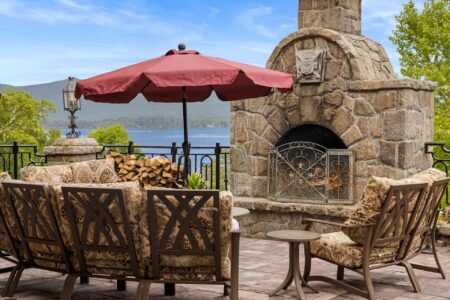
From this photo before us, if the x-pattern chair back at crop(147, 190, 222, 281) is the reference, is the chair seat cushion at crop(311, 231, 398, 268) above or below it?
below

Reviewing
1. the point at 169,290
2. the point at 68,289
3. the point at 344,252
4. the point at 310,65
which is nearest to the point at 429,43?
the point at 310,65

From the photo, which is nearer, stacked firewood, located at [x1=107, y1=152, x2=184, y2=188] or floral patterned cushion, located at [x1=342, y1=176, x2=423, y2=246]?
floral patterned cushion, located at [x1=342, y1=176, x2=423, y2=246]

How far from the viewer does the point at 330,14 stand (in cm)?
837

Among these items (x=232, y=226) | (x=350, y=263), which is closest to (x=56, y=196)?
(x=232, y=226)

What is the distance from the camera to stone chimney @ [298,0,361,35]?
8.32 metres

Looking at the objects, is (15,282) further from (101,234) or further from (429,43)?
(429,43)

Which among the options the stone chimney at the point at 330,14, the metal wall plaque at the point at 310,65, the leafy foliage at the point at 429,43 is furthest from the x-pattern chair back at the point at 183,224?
the leafy foliage at the point at 429,43

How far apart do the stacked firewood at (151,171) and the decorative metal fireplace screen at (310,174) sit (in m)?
1.39

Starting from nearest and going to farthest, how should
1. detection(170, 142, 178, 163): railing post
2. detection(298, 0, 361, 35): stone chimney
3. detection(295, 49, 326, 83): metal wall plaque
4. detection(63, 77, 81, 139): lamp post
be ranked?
detection(295, 49, 326, 83): metal wall plaque → detection(298, 0, 361, 35): stone chimney → detection(170, 142, 178, 163): railing post → detection(63, 77, 81, 139): lamp post

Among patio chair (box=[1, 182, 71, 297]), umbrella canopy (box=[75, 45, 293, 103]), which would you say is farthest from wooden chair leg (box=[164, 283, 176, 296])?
umbrella canopy (box=[75, 45, 293, 103])

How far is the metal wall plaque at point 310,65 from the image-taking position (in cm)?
817

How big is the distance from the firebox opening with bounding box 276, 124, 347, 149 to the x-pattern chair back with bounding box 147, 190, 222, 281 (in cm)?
451

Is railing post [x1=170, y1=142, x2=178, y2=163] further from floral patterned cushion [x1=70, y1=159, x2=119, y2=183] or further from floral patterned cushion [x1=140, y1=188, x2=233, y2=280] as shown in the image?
floral patterned cushion [x1=140, y1=188, x2=233, y2=280]

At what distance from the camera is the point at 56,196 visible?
4.57 m
